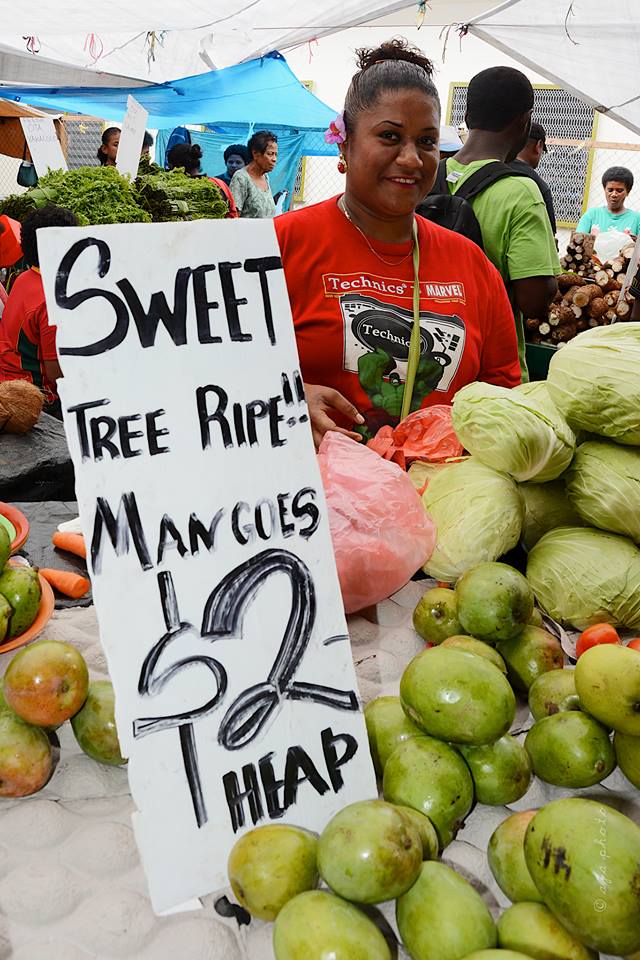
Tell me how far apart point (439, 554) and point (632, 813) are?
69 centimetres

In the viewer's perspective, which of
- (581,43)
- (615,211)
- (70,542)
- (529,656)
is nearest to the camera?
(529,656)

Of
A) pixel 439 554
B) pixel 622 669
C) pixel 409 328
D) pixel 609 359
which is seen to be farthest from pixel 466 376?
pixel 622 669

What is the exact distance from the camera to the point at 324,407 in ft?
6.48

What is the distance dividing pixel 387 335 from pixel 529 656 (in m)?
1.04

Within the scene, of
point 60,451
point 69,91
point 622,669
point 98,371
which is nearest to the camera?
point 98,371

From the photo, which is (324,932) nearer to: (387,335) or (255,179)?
(387,335)

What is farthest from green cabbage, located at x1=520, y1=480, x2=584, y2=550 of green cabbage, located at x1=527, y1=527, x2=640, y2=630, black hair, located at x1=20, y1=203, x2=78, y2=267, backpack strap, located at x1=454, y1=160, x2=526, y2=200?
black hair, located at x1=20, y1=203, x2=78, y2=267

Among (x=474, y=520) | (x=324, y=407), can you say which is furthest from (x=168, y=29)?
(x=474, y=520)

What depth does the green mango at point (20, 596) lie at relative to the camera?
1.38m

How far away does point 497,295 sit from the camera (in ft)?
7.60

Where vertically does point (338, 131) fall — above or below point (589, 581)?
above

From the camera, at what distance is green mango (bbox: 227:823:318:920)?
0.87 meters

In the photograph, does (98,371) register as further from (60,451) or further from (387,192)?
(60,451)

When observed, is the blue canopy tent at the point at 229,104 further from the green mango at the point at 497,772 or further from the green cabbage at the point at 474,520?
the green mango at the point at 497,772
